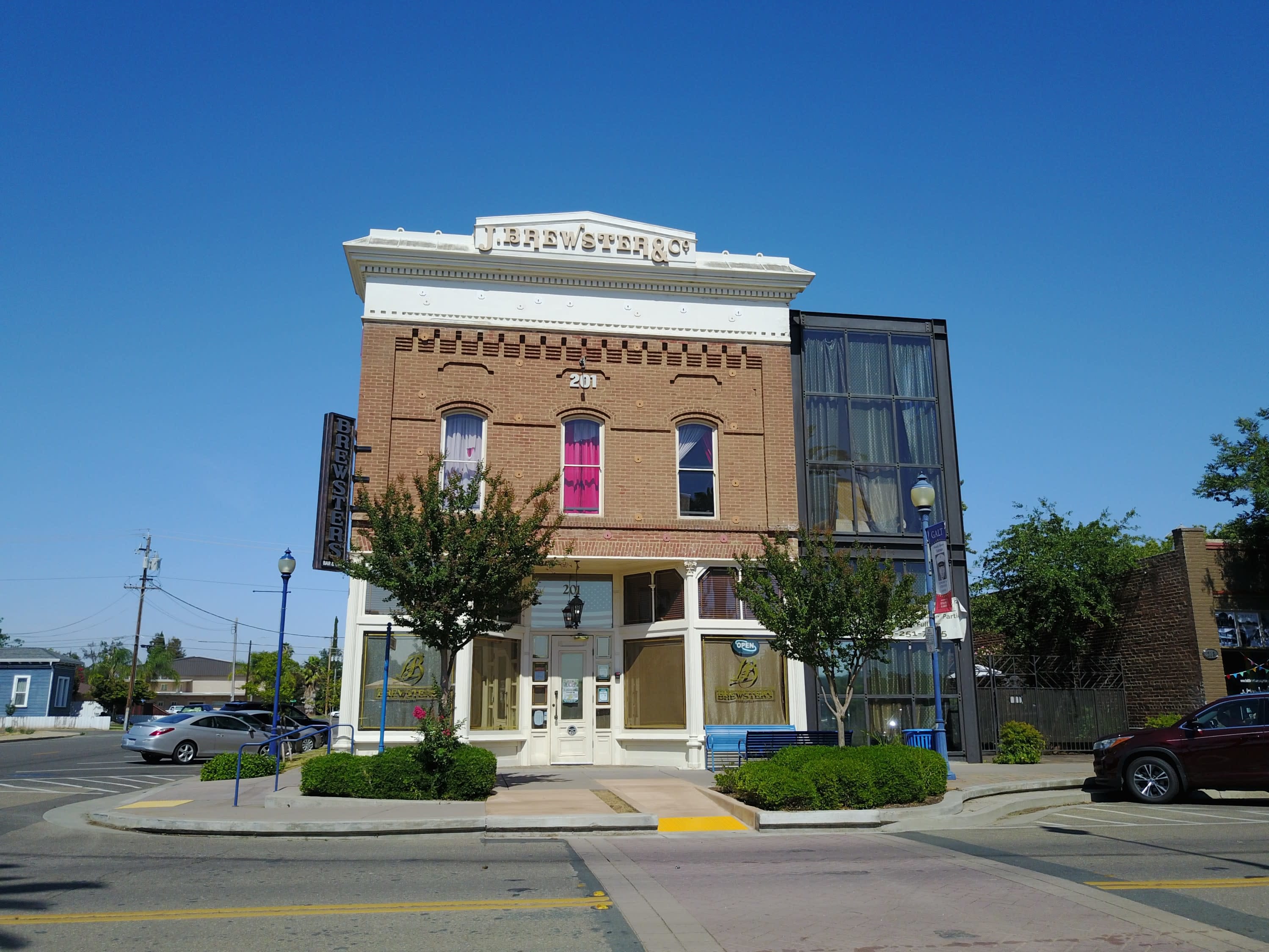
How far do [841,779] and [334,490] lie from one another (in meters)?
11.1

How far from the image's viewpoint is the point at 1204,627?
22562mm

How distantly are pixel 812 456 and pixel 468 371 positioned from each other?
773 centimetres

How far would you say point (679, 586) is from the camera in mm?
20656

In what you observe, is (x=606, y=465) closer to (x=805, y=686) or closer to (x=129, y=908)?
(x=805, y=686)

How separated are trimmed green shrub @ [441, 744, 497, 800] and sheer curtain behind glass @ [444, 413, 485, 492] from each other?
737 centimetres

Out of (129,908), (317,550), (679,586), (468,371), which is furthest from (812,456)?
(129,908)

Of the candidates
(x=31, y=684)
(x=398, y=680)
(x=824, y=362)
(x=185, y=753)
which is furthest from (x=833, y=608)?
(x=31, y=684)

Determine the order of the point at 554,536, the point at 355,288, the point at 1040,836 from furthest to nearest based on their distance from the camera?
the point at 355,288 → the point at 554,536 → the point at 1040,836

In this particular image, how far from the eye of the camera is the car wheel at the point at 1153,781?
14.7m

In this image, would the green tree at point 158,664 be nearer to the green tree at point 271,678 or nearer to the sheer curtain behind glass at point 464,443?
the green tree at point 271,678

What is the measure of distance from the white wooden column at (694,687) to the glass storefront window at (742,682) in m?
0.14

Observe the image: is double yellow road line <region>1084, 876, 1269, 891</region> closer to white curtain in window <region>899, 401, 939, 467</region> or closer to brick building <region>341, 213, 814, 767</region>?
brick building <region>341, 213, 814, 767</region>

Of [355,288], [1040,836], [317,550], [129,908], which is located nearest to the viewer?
[129,908]

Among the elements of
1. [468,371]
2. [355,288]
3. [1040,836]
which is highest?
[355,288]
